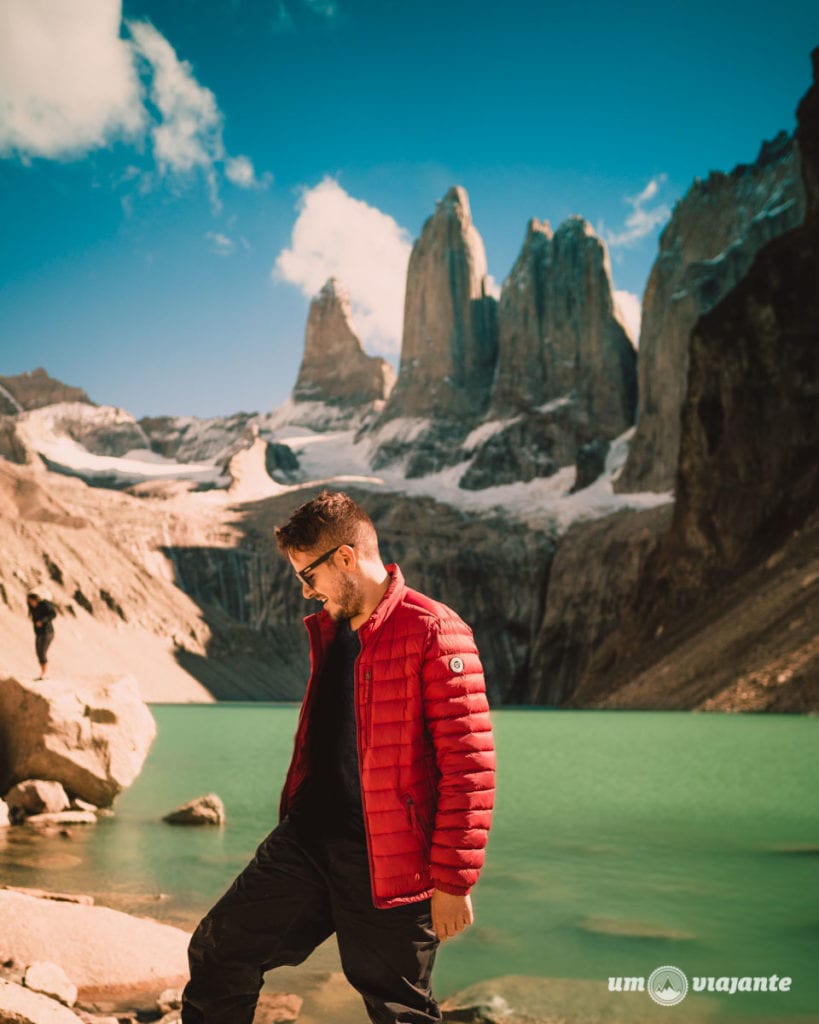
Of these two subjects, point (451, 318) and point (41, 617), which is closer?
point (41, 617)

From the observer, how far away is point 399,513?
100188 mm

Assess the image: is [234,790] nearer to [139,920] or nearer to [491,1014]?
[139,920]

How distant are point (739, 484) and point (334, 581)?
5375cm

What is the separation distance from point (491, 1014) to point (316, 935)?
271cm

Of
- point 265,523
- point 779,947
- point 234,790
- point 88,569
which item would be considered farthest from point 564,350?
point 779,947

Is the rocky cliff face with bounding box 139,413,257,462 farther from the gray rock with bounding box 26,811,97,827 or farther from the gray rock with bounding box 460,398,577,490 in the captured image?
the gray rock with bounding box 26,811,97,827

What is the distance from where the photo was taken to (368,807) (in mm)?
→ 3203

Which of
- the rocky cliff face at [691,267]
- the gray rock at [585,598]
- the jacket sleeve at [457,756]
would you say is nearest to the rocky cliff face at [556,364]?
the rocky cliff face at [691,267]

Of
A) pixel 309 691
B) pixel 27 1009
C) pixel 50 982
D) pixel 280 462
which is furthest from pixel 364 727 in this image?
pixel 280 462

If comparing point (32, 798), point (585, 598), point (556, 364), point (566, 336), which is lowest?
point (32, 798)

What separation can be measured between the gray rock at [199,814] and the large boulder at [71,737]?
3.10ft

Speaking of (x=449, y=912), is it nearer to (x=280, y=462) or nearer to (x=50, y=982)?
(x=50, y=982)

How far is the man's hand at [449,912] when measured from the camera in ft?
10.2

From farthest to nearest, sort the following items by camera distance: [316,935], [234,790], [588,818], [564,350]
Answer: [564,350], [234,790], [588,818], [316,935]
